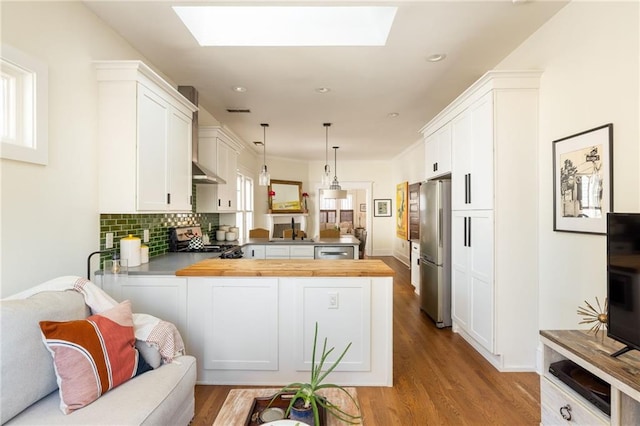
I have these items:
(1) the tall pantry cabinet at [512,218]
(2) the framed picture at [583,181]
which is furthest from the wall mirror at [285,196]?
(2) the framed picture at [583,181]

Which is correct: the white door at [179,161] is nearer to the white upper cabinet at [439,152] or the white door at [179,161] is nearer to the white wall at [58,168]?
the white wall at [58,168]

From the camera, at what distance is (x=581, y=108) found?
7.10 feet

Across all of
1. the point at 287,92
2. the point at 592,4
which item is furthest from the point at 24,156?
the point at 592,4

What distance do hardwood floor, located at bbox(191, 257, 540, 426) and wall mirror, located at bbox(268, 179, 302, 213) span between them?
5272 mm

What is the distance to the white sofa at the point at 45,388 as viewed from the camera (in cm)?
124

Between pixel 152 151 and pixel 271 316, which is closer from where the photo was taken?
pixel 271 316

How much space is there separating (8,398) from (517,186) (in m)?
3.31

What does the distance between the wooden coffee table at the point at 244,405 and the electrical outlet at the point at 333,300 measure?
0.74 metres

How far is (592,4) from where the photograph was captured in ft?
6.72

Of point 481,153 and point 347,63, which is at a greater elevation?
point 347,63

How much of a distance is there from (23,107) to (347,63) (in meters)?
2.41

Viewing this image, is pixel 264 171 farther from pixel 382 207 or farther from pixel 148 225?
pixel 382 207

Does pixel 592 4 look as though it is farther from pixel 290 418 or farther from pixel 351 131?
pixel 351 131

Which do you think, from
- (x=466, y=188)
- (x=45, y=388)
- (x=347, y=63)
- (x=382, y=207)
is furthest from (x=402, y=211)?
(x=45, y=388)
